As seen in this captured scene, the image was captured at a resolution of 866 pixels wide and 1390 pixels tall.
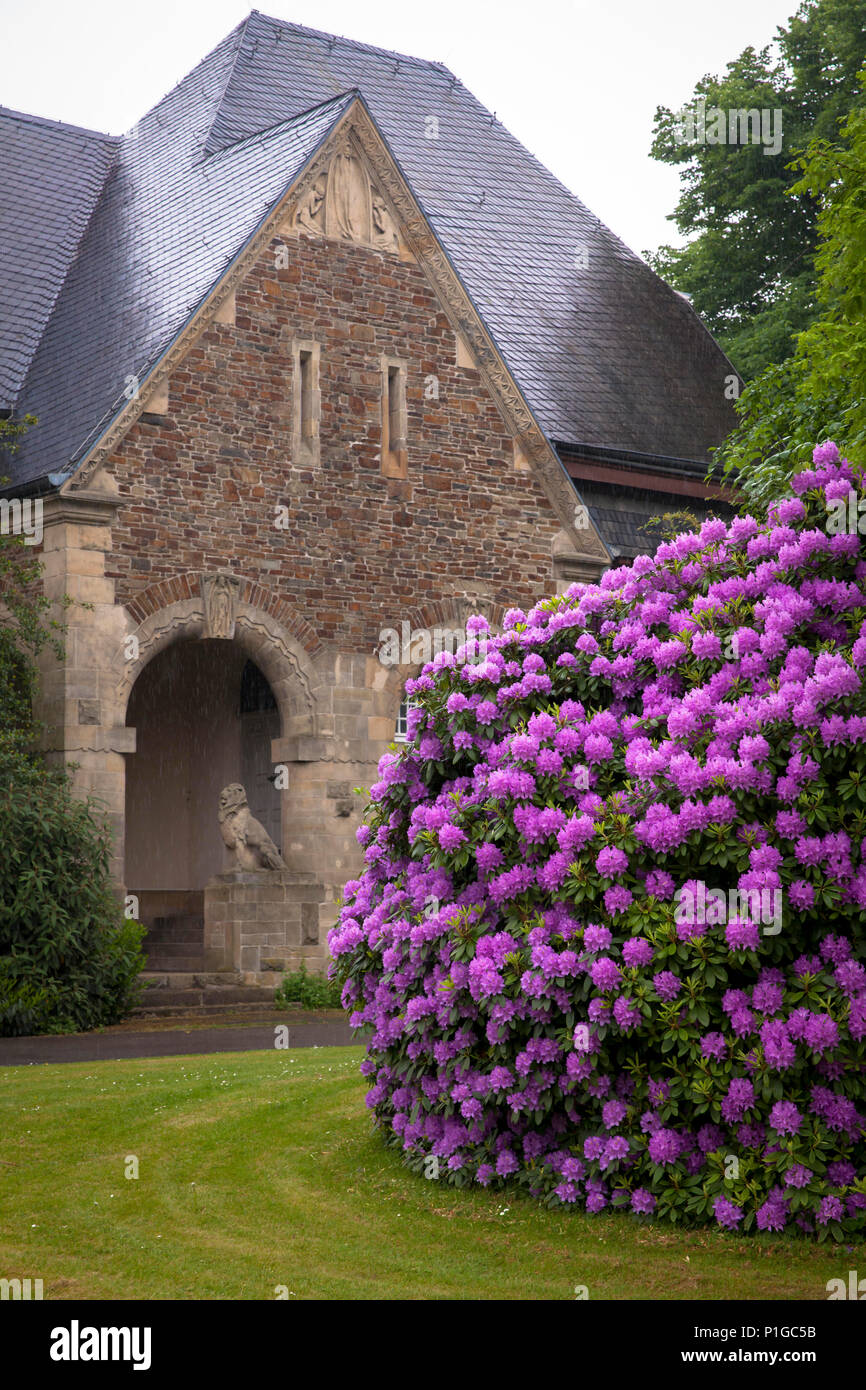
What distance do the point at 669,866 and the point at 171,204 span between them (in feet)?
60.5

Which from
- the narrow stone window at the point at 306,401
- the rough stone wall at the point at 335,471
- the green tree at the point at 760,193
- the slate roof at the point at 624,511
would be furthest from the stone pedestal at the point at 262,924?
the green tree at the point at 760,193

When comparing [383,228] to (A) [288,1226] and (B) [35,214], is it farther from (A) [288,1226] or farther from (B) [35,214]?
(A) [288,1226]

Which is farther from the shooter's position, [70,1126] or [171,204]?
[171,204]

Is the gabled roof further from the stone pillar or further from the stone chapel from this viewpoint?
the stone pillar

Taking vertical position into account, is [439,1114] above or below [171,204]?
below

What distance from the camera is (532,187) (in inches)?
1204

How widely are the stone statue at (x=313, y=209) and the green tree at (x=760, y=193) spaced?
33.5 ft

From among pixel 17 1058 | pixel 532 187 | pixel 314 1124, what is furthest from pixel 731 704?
pixel 532 187

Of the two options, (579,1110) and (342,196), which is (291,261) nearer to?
(342,196)

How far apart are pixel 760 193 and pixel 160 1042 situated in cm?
2177

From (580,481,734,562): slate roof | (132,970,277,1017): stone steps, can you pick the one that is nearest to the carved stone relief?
(580,481,734,562): slate roof

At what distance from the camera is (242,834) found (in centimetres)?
2022

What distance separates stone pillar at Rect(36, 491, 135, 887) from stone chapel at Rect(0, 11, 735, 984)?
0.11 ft

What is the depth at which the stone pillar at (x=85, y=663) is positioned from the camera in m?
18.9
